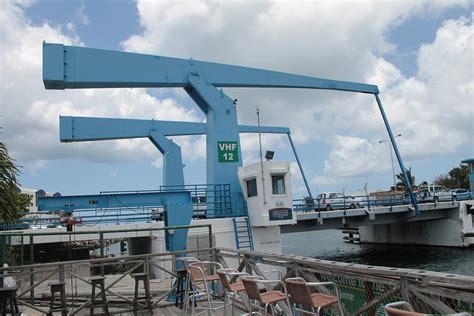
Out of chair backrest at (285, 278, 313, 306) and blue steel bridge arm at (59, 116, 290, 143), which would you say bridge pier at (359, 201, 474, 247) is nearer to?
blue steel bridge arm at (59, 116, 290, 143)

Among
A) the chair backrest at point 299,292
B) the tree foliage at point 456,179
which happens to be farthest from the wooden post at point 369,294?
the tree foliage at point 456,179

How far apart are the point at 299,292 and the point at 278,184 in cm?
1327

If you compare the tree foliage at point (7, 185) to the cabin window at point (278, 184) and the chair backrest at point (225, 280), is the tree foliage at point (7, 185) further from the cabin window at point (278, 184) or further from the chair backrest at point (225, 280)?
the cabin window at point (278, 184)

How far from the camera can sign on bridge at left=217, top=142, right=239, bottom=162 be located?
19062 millimetres

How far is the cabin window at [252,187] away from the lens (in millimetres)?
17938

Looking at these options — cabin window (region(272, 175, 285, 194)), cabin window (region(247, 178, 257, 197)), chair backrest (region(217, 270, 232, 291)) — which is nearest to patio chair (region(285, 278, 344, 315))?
chair backrest (region(217, 270, 232, 291))

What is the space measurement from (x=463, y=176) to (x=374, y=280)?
8751cm

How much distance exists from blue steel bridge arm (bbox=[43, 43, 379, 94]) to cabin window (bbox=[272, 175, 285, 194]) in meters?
4.28

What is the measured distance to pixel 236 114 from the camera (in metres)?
19.5

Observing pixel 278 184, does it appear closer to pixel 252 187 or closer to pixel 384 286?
pixel 252 187

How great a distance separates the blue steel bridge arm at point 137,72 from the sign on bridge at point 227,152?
253 centimetres

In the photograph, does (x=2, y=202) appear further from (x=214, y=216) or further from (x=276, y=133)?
(x=276, y=133)

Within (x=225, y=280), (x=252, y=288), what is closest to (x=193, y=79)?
(x=225, y=280)

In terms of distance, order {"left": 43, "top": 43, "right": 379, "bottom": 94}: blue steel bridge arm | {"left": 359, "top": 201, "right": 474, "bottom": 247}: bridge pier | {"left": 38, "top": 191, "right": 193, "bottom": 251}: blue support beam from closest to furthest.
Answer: {"left": 38, "top": 191, "right": 193, "bottom": 251}: blue support beam → {"left": 43, "top": 43, "right": 379, "bottom": 94}: blue steel bridge arm → {"left": 359, "top": 201, "right": 474, "bottom": 247}: bridge pier
